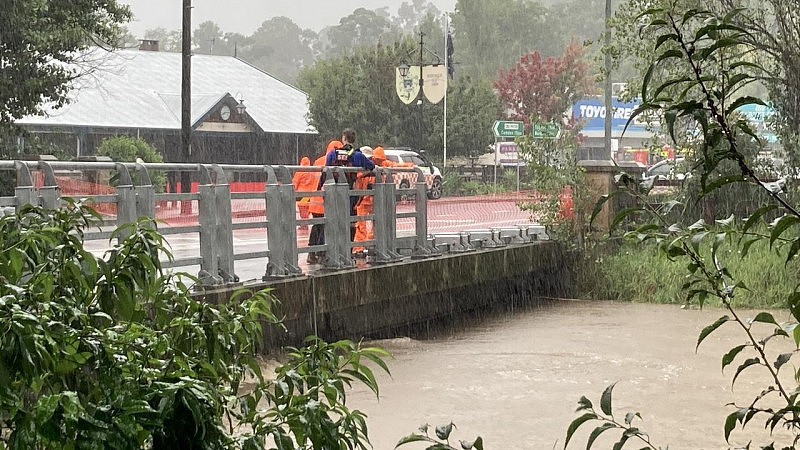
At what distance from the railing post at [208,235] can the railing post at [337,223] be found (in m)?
2.07

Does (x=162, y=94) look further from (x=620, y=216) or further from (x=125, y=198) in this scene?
(x=620, y=216)

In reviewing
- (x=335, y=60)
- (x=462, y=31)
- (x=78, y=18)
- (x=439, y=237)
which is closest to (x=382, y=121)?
(x=335, y=60)

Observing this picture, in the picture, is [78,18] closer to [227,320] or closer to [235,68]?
[227,320]

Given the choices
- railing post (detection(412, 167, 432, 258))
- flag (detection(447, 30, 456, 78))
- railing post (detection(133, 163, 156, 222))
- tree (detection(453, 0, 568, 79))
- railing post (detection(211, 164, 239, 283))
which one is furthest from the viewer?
tree (detection(453, 0, 568, 79))

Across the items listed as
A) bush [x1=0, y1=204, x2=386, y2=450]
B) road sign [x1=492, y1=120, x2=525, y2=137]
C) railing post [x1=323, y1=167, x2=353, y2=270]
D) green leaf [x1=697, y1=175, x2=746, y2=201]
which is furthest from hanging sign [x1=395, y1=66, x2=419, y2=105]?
green leaf [x1=697, y1=175, x2=746, y2=201]

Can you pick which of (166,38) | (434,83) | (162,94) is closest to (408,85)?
(434,83)

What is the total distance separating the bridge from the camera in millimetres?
9383

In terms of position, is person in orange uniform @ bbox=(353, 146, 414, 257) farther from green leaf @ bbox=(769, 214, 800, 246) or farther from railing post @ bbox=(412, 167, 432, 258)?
green leaf @ bbox=(769, 214, 800, 246)

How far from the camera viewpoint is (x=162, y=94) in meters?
48.0

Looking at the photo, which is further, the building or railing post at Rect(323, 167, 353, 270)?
the building

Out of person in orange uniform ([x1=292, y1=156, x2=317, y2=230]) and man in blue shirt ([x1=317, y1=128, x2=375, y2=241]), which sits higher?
man in blue shirt ([x1=317, y1=128, x2=375, y2=241])

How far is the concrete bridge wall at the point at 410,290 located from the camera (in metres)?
11.9

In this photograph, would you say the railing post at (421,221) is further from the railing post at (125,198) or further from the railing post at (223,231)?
the railing post at (125,198)

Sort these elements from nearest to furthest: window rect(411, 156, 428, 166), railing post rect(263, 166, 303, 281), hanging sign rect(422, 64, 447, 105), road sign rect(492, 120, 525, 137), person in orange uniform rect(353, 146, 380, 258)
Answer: railing post rect(263, 166, 303, 281) → person in orange uniform rect(353, 146, 380, 258) → road sign rect(492, 120, 525, 137) → window rect(411, 156, 428, 166) → hanging sign rect(422, 64, 447, 105)
